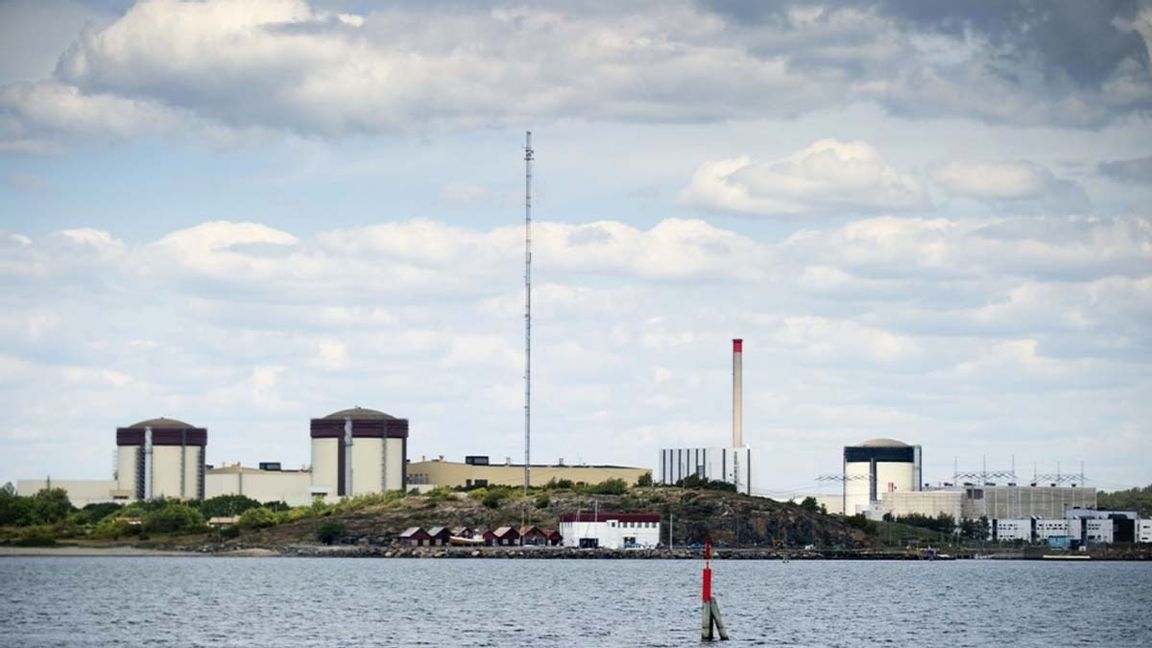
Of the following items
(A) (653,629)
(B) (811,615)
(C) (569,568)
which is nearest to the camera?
(A) (653,629)

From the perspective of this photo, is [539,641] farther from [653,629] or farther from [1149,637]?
[1149,637]

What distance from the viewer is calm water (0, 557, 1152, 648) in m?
94.9

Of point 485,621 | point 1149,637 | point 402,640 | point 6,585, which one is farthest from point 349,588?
point 1149,637

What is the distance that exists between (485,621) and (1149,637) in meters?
36.2

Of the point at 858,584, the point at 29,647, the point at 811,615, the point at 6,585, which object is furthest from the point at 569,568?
the point at 29,647

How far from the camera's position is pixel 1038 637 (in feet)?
333

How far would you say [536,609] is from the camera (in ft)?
382

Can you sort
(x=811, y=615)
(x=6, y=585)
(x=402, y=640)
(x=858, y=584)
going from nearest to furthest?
1. (x=402, y=640)
2. (x=811, y=615)
3. (x=6, y=585)
4. (x=858, y=584)

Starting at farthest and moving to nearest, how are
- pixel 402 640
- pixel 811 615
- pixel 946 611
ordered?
1. pixel 946 611
2. pixel 811 615
3. pixel 402 640

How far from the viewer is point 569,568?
641ft

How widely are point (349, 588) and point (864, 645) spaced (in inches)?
2294

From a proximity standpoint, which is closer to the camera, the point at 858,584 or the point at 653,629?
the point at 653,629

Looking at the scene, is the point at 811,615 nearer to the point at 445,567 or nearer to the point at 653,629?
the point at 653,629

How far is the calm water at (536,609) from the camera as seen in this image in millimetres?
94938
